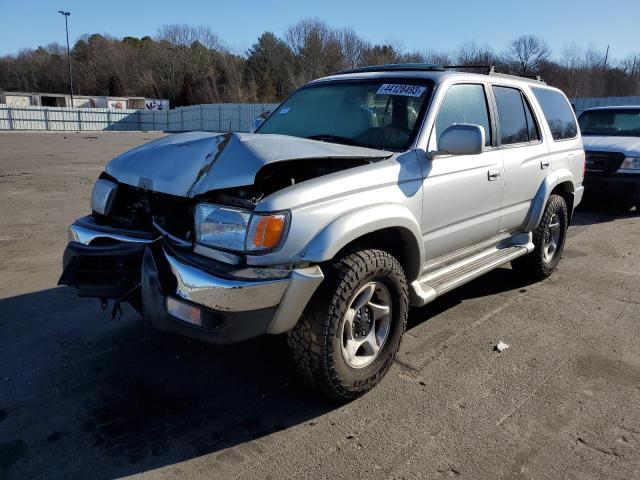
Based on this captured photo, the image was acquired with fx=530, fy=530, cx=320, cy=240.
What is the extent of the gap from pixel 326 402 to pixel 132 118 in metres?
48.1

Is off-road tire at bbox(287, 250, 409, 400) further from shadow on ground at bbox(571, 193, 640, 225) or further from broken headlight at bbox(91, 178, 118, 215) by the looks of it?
shadow on ground at bbox(571, 193, 640, 225)

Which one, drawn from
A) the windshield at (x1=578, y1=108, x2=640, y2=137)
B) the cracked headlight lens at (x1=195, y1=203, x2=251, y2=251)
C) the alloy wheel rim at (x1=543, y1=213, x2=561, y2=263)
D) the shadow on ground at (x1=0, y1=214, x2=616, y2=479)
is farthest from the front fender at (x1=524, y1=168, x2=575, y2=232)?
the windshield at (x1=578, y1=108, x2=640, y2=137)

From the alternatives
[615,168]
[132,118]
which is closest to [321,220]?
[615,168]

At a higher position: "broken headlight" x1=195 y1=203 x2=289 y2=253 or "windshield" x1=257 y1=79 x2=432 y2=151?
"windshield" x1=257 y1=79 x2=432 y2=151

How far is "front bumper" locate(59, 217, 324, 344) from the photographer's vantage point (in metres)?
2.64

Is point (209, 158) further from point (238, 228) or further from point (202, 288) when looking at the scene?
point (202, 288)

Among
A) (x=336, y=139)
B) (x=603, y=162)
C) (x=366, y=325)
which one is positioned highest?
(x=336, y=139)

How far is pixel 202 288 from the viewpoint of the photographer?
263 centimetres

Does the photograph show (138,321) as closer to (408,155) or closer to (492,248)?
(408,155)

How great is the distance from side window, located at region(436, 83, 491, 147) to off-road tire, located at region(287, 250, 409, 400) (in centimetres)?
123

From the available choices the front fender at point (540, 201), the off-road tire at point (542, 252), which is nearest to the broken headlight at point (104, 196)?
the front fender at point (540, 201)

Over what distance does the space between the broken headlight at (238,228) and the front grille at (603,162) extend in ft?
26.8

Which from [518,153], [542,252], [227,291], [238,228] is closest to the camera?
[227,291]

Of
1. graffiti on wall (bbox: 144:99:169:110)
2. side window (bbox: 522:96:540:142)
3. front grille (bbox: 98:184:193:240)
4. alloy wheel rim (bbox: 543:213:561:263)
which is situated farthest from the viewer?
graffiti on wall (bbox: 144:99:169:110)
